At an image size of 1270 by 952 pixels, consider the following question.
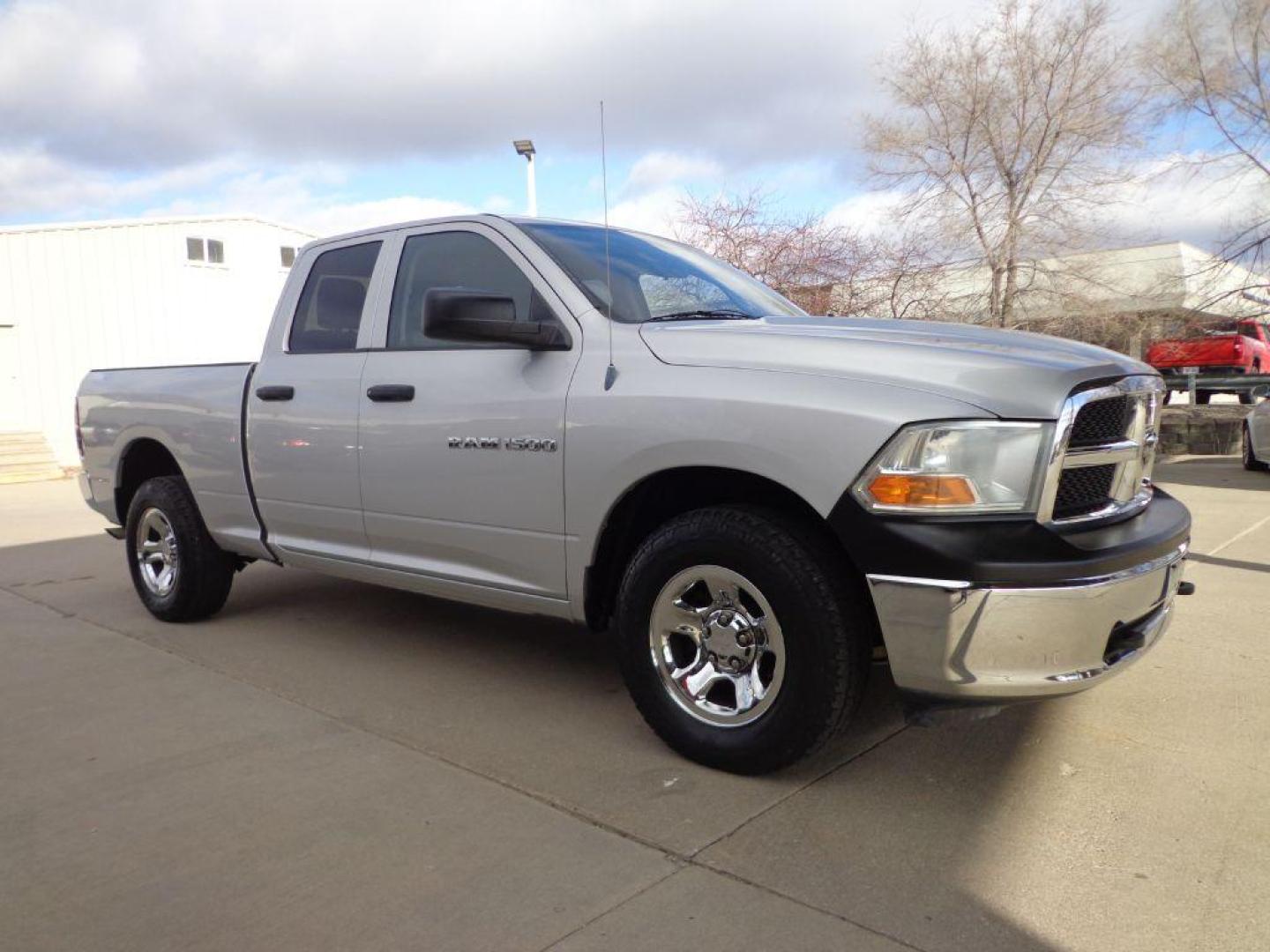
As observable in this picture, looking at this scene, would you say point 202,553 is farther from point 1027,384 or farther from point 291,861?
point 1027,384

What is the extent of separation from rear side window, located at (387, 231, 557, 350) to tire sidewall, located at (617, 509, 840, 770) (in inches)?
45.6

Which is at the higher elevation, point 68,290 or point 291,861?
point 68,290

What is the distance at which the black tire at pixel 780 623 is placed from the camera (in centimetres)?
295

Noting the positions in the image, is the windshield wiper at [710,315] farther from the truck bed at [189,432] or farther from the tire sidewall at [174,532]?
the tire sidewall at [174,532]

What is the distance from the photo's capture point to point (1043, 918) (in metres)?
2.44

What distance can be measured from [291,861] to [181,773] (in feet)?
2.79

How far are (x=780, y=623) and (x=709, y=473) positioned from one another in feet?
1.84

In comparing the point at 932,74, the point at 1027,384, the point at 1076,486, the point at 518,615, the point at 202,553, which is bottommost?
the point at 518,615

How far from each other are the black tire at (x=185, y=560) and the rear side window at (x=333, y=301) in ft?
4.03

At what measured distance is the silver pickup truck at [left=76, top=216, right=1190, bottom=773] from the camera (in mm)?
2730

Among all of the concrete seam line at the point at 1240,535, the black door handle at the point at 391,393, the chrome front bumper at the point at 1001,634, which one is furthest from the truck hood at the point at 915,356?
the concrete seam line at the point at 1240,535

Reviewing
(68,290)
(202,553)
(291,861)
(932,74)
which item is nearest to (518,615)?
(202,553)

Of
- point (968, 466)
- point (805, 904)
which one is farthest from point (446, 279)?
point (805, 904)

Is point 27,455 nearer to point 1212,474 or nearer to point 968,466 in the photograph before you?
point 1212,474
